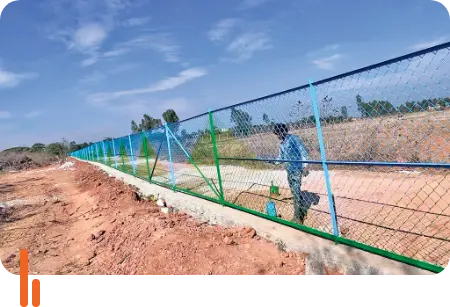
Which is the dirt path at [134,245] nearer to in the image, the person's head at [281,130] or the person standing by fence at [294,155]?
the person standing by fence at [294,155]

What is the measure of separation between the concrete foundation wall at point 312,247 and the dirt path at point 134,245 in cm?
13

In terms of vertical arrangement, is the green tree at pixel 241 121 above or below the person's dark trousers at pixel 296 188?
above

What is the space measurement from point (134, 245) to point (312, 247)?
3.00 meters

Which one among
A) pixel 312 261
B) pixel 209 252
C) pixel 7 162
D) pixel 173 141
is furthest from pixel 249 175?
pixel 7 162

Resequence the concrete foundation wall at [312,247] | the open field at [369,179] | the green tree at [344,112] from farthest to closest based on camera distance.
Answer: the open field at [369,179] → the green tree at [344,112] → the concrete foundation wall at [312,247]

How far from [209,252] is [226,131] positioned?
86.1 inches

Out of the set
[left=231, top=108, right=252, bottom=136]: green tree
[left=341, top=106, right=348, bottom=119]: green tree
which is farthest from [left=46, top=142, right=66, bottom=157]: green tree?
[left=341, top=106, right=348, bottom=119]: green tree

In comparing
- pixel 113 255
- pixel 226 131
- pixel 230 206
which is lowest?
pixel 113 255

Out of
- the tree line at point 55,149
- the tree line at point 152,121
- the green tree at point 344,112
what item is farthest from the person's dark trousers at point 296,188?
the tree line at point 55,149

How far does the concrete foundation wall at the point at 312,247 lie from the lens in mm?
2750

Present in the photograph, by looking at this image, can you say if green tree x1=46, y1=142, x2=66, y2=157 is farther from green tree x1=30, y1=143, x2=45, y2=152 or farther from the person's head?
the person's head

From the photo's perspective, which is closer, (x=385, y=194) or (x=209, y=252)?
(x=209, y=252)
